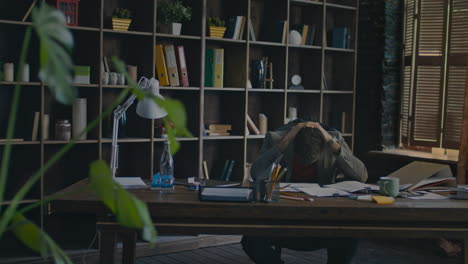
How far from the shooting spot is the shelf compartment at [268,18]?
563 cm

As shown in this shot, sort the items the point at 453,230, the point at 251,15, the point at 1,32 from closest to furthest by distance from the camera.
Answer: the point at 453,230, the point at 1,32, the point at 251,15

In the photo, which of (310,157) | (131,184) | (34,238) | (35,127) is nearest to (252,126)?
(310,157)

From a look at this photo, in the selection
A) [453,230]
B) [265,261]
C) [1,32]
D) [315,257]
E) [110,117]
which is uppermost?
[1,32]

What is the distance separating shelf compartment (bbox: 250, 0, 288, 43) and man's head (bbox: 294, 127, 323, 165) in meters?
1.91

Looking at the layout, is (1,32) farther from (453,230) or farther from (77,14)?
(453,230)

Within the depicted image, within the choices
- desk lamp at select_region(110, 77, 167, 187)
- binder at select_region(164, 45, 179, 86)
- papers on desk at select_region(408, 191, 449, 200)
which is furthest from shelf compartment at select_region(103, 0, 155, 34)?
papers on desk at select_region(408, 191, 449, 200)

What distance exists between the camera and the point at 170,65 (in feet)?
16.3

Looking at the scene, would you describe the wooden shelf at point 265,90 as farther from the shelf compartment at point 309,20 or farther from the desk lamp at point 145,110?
the desk lamp at point 145,110

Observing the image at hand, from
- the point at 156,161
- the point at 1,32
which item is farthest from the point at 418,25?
the point at 1,32

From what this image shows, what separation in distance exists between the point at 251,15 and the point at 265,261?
303 cm

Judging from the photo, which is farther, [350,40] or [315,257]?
[350,40]

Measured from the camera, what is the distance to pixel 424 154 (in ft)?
17.8

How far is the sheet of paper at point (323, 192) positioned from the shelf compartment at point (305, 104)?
2.90m

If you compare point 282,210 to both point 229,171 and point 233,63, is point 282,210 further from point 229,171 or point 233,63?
point 233,63
